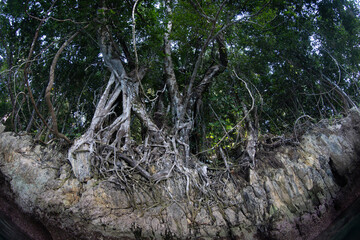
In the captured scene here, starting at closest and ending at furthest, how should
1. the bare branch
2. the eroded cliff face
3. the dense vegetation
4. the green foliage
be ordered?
the eroded cliff face, the dense vegetation, the bare branch, the green foliage

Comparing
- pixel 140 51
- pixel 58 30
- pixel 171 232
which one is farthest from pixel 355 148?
pixel 58 30

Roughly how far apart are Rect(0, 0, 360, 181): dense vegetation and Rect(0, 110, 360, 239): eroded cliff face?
1.35 ft

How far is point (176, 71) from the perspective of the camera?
668cm

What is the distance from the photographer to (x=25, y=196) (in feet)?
11.7

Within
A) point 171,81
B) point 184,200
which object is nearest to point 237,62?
point 171,81

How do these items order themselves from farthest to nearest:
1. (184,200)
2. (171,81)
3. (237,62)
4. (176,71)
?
(176,71) < (237,62) < (171,81) < (184,200)

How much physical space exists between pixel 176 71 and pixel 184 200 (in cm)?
398

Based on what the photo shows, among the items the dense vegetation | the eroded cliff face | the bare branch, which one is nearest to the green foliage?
the dense vegetation

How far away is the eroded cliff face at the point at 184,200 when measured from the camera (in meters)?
3.30

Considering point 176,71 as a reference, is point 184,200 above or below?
below

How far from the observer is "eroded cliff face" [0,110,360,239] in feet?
10.8

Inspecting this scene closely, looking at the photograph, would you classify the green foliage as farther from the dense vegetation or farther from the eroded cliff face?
the eroded cliff face

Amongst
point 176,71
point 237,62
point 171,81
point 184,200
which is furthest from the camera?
point 176,71

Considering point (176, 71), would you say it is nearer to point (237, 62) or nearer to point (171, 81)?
point (171, 81)
